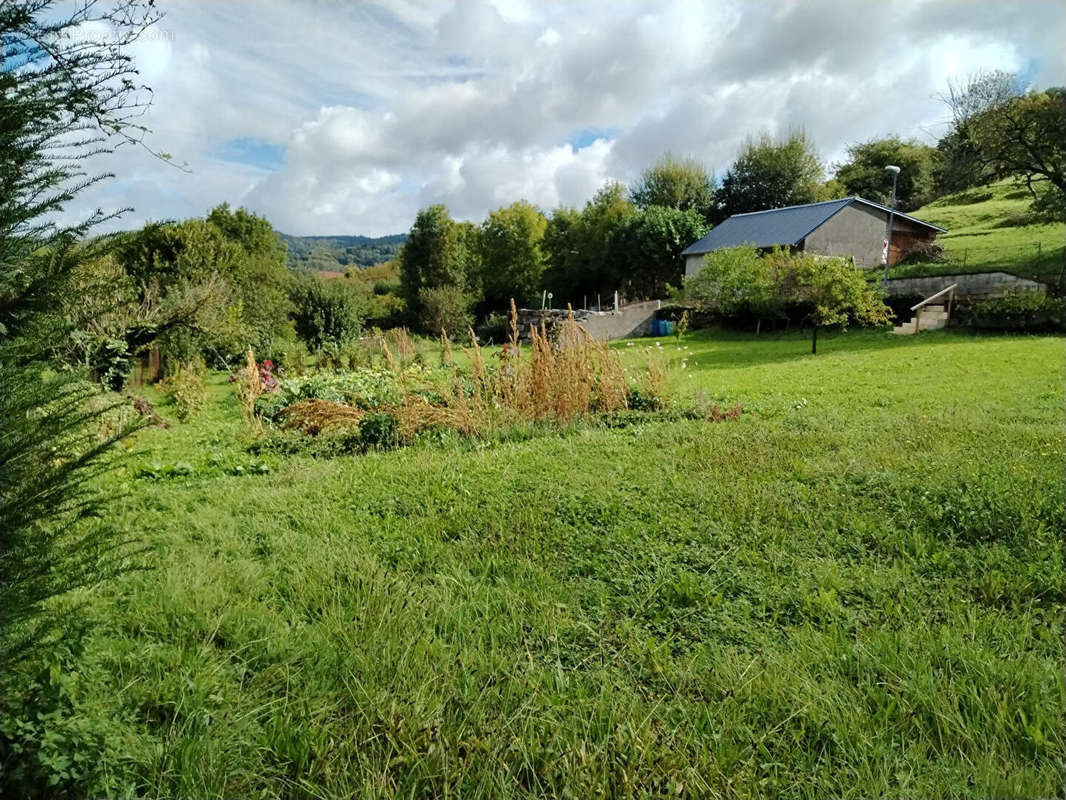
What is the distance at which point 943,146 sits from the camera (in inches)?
1336

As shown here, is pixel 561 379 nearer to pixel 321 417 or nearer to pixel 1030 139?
pixel 321 417

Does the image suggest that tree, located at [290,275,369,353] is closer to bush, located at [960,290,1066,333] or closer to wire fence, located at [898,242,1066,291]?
bush, located at [960,290,1066,333]

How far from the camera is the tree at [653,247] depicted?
Answer: 34.0 m

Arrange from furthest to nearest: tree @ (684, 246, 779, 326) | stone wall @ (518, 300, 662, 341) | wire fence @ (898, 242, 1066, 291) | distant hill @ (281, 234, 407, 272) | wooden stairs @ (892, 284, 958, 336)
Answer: distant hill @ (281, 234, 407, 272) < stone wall @ (518, 300, 662, 341) < tree @ (684, 246, 779, 326) < wire fence @ (898, 242, 1066, 291) < wooden stairs @ (892, 284, 958, 336)

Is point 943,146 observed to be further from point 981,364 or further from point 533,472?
point 533,472

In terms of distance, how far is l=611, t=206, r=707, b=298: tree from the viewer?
34031mm

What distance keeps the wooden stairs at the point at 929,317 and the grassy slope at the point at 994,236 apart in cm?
271

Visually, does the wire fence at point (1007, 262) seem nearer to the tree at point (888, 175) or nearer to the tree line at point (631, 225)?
the tree line at point (631, 225)

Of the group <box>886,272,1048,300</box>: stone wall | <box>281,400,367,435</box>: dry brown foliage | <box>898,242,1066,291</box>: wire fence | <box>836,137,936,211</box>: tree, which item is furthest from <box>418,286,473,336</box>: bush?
<box>836,137,936,211</box>: tree

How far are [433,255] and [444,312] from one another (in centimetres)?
1082

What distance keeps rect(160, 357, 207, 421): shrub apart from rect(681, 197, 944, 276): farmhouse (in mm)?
24254

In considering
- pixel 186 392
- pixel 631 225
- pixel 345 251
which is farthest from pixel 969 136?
pixel 345 251

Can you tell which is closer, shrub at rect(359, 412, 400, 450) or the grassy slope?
shrub at rect(359, 412, 400, 450)

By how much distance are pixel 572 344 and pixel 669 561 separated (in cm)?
425
